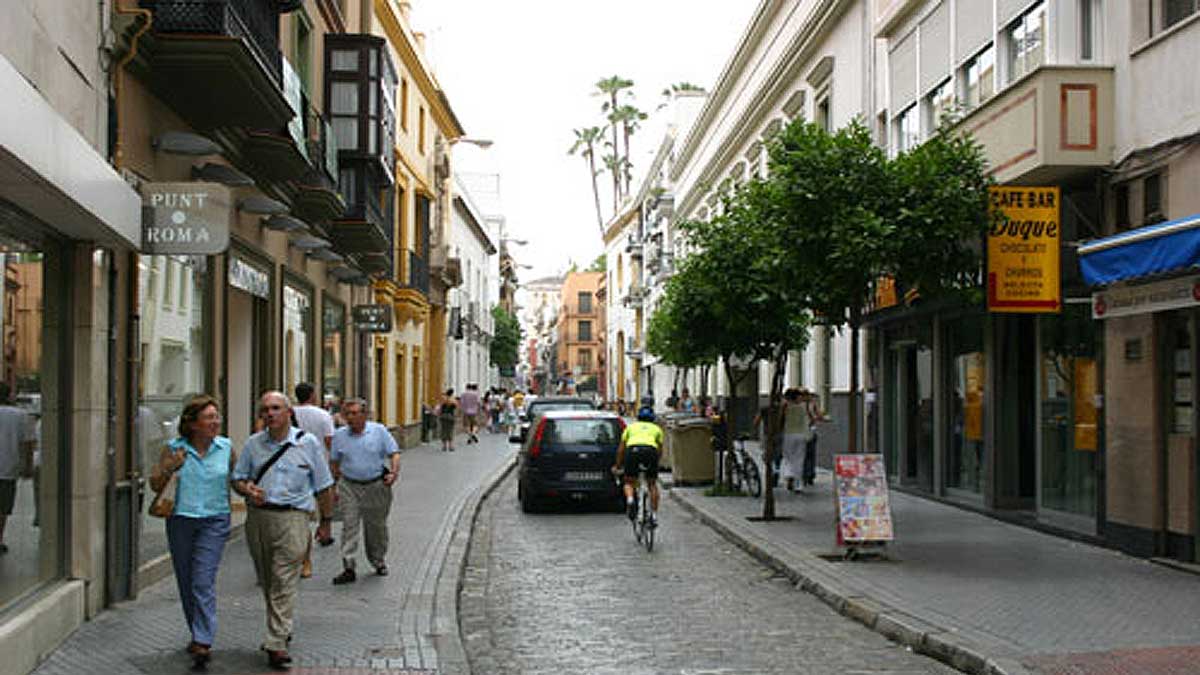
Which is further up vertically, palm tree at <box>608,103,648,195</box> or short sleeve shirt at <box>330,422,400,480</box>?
palm tree at <box>608,103,648,195</box>

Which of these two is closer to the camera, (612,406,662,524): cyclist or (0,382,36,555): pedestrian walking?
(0,382,36,555): pedestrian walking

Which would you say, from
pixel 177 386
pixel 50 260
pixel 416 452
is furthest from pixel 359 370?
pixel 50 260

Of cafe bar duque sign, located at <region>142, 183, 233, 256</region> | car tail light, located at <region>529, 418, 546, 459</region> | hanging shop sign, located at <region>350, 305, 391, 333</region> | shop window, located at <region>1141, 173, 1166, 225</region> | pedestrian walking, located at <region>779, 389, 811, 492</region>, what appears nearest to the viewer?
cafe bar duque sign, located at <region>142, 183, 233, 256</region>

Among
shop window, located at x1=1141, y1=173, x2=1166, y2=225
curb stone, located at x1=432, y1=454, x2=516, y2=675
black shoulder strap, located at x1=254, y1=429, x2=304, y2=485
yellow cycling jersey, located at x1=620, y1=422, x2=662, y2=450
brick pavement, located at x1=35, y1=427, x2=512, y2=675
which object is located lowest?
curb stone, located at x1=432, y1=454, x2=516, y2=675

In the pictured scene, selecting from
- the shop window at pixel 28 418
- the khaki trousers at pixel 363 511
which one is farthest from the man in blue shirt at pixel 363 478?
the shop window at pixel 28 418

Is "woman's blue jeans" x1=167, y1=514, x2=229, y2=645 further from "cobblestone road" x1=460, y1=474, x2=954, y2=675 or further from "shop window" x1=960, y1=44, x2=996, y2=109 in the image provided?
"shop window" x1=960, y1=44, x2=996, y2=109

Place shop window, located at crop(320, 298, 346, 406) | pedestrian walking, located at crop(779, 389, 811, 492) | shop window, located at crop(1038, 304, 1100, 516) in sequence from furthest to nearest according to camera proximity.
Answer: shop window, located at crop(320, 298, 346, 406), pedestrian walking, located at crop(779, 389, 811, 492), shop window, located at crop(1038, 304, 1100, 516)

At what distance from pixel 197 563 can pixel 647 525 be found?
7.64 metres

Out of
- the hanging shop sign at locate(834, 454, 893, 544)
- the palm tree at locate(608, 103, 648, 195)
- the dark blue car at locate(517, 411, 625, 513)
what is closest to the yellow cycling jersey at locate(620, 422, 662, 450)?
the hanging shop sign at locate(834, 454, 893, 544)

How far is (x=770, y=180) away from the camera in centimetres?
1417

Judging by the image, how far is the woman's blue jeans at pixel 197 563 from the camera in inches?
299

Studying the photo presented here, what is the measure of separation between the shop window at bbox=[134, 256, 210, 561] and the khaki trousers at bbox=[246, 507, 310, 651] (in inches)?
104

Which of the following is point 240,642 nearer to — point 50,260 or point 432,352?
point 50,260

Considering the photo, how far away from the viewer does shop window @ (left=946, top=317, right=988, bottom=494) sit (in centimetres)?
1672
